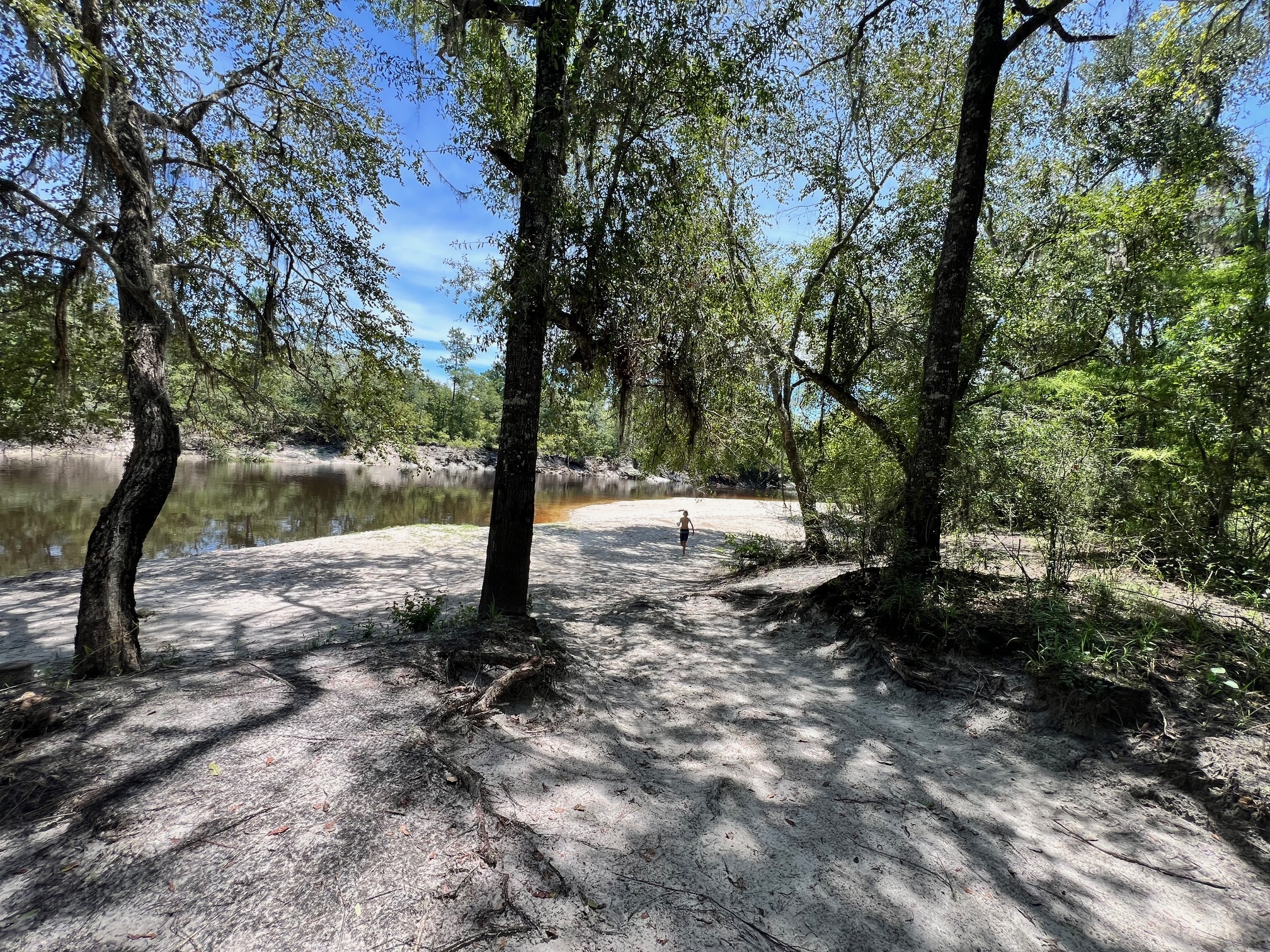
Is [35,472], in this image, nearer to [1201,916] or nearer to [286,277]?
[286,277]

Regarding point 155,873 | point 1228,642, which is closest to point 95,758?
point 155,873

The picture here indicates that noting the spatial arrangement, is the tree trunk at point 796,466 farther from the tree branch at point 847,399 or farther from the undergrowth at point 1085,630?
the undergrowth at point 1085,630

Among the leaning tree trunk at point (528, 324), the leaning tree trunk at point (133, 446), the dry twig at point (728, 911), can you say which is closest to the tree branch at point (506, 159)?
the leaning tree trunk at point (528, 324)

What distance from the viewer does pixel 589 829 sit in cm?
279

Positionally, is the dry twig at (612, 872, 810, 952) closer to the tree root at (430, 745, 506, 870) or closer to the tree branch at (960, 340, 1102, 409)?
the tree root at (430, 745, 506, 870)

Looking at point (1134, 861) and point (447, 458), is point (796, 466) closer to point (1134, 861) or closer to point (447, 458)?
point (1134, 861)

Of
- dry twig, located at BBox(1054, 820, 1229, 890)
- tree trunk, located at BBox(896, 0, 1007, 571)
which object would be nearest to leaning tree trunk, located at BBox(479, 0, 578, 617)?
tree trunk, located at BBox(896, 0, 1007, 571)

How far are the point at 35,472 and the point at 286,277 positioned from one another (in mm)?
33647

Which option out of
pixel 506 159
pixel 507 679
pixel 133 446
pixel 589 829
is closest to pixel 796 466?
pixel 506 159

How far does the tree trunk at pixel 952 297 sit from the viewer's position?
589 cm

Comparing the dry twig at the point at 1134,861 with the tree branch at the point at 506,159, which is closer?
the dry twig at the point at 1134,861

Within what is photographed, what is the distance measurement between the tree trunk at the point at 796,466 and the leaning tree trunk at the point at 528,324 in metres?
6.31

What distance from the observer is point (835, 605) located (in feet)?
21.4

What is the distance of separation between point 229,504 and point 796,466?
23153 millimetres
